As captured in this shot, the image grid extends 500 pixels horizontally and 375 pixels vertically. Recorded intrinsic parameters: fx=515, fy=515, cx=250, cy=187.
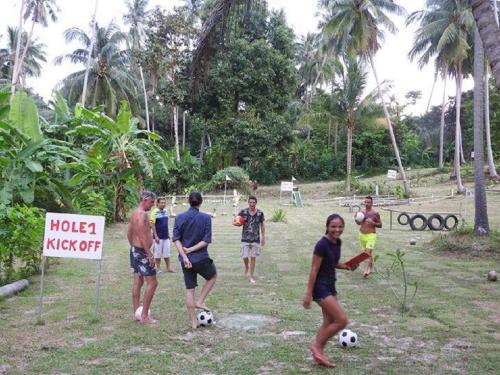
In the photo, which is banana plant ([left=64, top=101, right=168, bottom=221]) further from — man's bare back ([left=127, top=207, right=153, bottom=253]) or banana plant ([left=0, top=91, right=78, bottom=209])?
man's bare back ([left=127, top=207, right=153, bottom=253])

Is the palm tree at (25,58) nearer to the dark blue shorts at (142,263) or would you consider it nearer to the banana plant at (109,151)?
the banana plant at (109,151)

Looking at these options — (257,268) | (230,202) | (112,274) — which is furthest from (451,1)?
(112,274)

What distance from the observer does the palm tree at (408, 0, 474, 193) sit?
28.2 metres

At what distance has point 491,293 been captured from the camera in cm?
801

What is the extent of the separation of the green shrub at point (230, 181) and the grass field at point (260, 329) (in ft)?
67.6

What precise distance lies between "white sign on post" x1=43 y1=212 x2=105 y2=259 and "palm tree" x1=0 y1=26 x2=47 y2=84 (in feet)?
134

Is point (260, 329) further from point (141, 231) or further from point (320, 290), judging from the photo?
point (141, 231)

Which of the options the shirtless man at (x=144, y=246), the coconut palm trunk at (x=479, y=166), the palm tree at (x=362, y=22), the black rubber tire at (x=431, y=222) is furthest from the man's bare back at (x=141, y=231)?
the palm tree at (x=362, y=22)

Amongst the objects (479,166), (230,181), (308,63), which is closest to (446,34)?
(230,181)

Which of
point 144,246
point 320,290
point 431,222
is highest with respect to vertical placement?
point 431,222

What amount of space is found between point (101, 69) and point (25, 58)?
14.2 meters

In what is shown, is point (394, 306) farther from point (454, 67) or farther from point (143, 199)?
point (454, 67)

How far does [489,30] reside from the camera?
5543 mm

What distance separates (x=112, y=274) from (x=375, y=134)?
3466 centimetres
